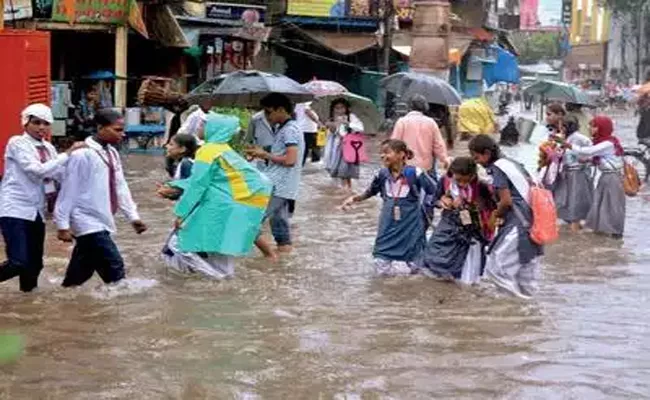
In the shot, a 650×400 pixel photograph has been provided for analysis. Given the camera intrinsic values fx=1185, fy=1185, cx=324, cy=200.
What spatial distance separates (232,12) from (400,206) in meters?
17.8

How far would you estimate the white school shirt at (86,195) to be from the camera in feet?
25.1

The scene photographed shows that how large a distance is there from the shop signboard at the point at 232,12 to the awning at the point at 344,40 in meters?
4.88

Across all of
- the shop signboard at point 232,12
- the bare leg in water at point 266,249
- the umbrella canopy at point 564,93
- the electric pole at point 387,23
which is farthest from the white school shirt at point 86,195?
the electric pole at point 387,23

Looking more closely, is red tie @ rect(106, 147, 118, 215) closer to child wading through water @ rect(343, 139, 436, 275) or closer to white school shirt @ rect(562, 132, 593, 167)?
child wading through water @ rect(343, 139, 436, 275)

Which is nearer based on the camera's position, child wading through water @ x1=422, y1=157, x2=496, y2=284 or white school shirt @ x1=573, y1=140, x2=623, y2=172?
child wading through water @ x1=422, y1=157, x2=496, y2=284

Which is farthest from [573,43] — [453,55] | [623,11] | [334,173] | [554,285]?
[554,285]

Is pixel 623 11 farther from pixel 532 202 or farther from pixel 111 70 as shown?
pixel 532 202

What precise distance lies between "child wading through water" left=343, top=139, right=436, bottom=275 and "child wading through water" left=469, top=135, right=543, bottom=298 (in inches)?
29.8

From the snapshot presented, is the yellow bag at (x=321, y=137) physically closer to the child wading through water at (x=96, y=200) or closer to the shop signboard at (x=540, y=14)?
the child wading through water at (x=96, y=200)

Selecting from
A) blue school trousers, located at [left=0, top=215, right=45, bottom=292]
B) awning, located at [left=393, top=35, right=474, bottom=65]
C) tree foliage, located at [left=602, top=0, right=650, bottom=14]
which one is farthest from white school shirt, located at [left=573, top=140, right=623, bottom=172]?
tree foliage, located at [left=602, top=0, right=650, bottom=14]

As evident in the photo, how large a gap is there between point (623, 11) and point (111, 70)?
161ft

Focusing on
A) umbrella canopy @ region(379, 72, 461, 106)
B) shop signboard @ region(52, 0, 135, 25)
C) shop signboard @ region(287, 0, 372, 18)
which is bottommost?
umbrella canopy @ region(379, 72, 461, 106)

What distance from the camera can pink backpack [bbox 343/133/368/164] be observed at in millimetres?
15748

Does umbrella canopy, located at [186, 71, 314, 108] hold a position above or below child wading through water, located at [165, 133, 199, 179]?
above
